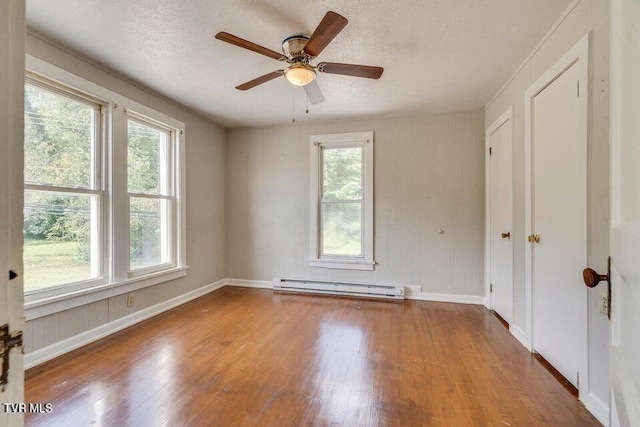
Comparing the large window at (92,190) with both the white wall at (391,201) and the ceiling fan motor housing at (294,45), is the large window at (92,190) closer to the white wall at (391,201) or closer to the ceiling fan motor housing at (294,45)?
the white wall at (391,201)

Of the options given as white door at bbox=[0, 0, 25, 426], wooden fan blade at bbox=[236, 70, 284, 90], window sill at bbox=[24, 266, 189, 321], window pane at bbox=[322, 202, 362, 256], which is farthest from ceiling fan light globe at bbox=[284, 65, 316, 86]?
window sill at bbox=[24, 266, 189, 321]

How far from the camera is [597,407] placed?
1592 millimetres

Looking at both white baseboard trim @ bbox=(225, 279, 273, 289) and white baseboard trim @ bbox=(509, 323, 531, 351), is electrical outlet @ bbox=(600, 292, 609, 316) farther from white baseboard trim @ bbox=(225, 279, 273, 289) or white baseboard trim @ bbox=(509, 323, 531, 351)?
white baseboard trim @ bbox=(225, 279, 273, 289)

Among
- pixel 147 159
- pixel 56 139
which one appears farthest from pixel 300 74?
pixel 147 159

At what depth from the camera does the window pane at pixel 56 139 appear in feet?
6.95

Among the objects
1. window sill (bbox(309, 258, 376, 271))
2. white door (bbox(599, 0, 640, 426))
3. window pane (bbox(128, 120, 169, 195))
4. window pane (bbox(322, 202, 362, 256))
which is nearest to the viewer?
white door (bbox(599, 0, 640, 426))

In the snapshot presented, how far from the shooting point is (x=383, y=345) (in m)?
2.49

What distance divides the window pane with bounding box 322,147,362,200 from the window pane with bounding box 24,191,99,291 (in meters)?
2.72

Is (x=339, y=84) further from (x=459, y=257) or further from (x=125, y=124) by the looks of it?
(x=459, y=257)

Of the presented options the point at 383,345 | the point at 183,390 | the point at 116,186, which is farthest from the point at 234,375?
the point at 116,186

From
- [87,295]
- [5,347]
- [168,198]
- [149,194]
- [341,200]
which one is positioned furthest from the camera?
[341,200]

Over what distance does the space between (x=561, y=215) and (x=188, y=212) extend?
150 inches

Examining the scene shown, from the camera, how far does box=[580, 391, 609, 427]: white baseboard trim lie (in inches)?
60.3

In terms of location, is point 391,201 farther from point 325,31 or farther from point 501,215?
point 325,31
